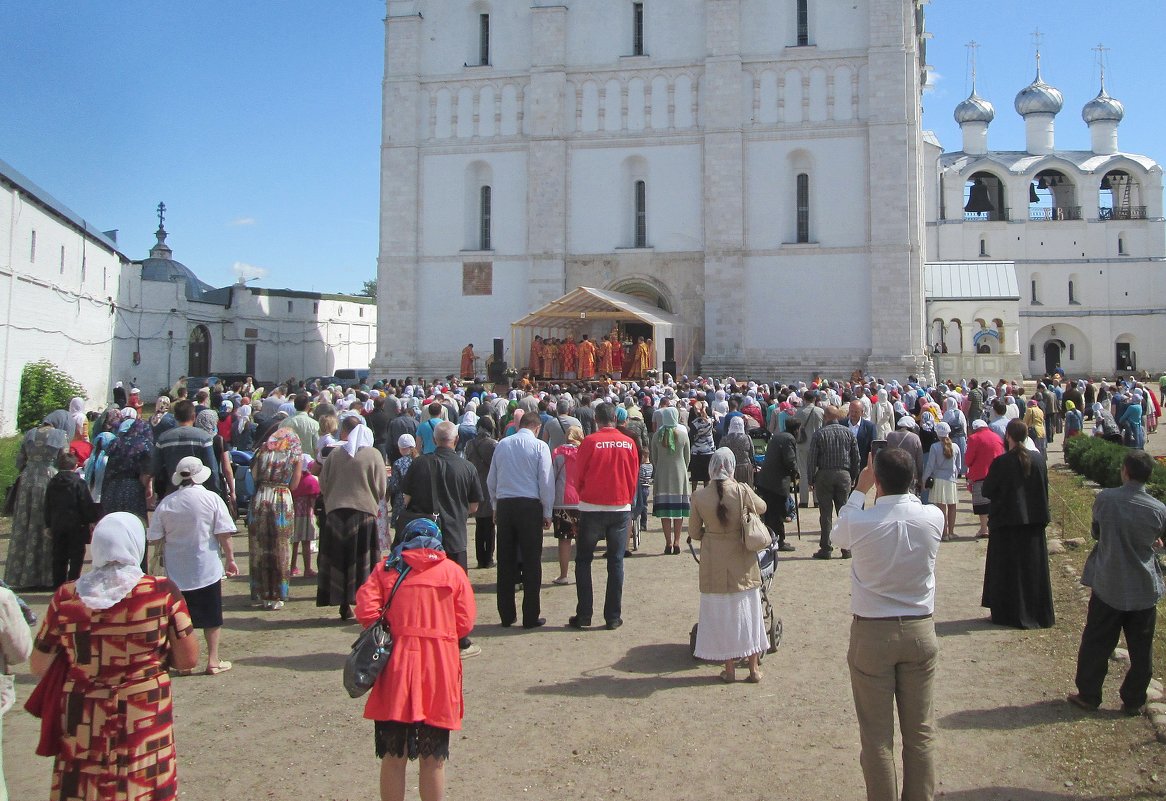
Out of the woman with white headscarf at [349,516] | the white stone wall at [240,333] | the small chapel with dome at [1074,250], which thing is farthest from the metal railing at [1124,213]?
the woman with white headscarf at [349,516]

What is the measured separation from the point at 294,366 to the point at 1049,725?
3797 centimetres

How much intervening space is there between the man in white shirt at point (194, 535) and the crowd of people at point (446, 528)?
0.01 m

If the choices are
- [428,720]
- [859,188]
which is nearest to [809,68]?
Answer: [859,188]

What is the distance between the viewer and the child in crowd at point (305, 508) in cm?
897

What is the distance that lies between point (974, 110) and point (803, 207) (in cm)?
3318

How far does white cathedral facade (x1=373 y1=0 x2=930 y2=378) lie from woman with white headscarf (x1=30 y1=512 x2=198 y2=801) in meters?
26.0

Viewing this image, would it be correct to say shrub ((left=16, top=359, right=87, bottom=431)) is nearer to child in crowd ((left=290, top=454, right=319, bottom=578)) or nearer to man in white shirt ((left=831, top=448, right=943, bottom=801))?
→ child in crowd ((left=290, top=454, right=319, bottom=578))

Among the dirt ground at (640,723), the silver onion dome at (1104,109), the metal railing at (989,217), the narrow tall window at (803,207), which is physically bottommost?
the dirt ground at (640,723)

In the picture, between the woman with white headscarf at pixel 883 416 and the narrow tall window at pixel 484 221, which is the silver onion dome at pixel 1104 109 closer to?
the narrow tall window at pixel 484 221

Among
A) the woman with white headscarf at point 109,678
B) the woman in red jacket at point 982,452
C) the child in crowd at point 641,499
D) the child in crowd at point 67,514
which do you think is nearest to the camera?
the woman with white headscarf at point 109,678

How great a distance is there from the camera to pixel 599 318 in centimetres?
3105

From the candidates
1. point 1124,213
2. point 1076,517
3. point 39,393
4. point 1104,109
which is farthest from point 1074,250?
point 39,393

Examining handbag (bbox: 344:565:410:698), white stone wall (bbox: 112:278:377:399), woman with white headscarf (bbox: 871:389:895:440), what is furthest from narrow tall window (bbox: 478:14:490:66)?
handbag (bbox: 344:565:410:698)

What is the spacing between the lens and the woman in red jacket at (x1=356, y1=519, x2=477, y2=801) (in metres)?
4.13
